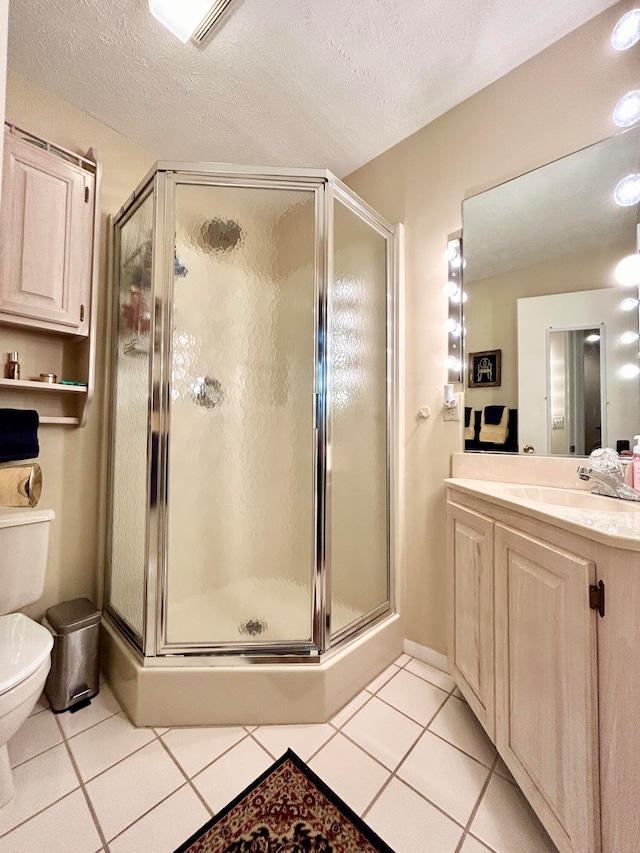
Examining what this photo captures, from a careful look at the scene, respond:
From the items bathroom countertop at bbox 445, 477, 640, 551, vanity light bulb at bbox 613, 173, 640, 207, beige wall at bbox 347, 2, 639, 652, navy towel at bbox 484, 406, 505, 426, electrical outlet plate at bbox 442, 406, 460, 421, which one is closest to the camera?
bathroom countertop at bbox 445, 477, 640, 551

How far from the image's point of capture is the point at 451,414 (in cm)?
164

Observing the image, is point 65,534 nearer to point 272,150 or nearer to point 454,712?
point 454,712

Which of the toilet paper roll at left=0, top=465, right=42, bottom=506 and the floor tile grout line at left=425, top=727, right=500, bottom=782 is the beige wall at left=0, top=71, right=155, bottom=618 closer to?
the toilet paper roll at left=0, top=465, right=42, bottom=506

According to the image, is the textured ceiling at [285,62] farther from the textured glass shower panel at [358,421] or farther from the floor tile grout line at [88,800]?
the floor tile grout line at [88,800]

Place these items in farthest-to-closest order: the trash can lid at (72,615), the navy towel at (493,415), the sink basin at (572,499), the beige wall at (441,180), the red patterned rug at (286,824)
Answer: the navy towel at (493,415) < the trash can lid at (72,615) < the beige wall at (441,180) < the sink basin at (572,499) < the red patterned rug at (286,824)

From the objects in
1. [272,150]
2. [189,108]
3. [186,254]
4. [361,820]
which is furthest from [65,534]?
[272,150]

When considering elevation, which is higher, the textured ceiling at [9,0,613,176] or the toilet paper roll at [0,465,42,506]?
the textured ceiling at [9,0,613,176]

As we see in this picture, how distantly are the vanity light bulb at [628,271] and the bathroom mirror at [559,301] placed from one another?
17mm

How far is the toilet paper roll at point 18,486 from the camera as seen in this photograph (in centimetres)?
121

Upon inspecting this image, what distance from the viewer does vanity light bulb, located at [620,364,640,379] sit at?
3.92 feet

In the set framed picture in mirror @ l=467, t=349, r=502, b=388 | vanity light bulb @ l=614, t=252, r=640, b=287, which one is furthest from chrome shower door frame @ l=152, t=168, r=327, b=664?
vanity light bulb @ l=614, t=252, r=640, b=287

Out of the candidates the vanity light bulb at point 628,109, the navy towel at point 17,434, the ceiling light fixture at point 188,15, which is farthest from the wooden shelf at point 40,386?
the vanity light bulb at point 628,109

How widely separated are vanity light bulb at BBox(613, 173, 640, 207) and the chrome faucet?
909mm

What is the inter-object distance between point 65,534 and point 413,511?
163cm
